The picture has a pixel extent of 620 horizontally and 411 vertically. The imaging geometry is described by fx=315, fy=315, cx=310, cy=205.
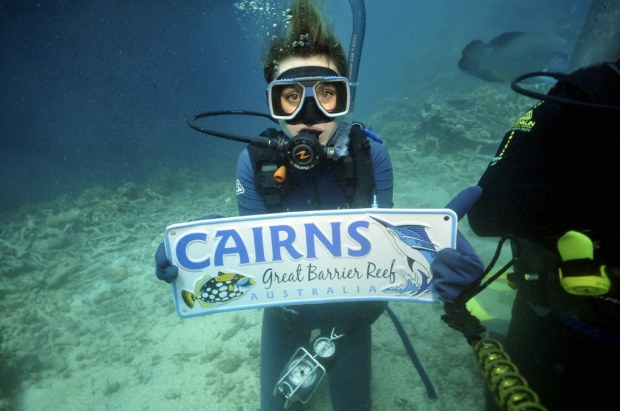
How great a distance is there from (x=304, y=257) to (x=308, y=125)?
3.02 feet

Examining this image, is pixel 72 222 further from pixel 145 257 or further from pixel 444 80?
pixel 444 80

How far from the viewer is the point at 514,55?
26.3 ft

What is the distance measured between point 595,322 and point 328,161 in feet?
5.63

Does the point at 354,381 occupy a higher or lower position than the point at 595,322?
lower

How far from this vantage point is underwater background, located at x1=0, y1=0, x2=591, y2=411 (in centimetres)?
362

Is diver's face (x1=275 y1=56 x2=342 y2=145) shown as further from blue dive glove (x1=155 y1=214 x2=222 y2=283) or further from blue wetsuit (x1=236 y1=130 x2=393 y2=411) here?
blue dive glove (x1=155 y1=214 x2=222 y2=283)

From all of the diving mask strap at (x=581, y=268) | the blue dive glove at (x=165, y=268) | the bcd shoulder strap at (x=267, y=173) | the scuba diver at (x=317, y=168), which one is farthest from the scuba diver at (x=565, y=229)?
Result: the blue dive glove at (x=165, y=268)

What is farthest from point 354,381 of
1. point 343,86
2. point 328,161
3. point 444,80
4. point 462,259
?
point 444,80

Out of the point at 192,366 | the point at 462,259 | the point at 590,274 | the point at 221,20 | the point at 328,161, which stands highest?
the point at 221,20

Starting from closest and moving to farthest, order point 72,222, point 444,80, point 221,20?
point 72,222 → point 221,20 → point 444,80

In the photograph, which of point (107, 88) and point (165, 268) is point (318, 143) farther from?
point (107, 88)

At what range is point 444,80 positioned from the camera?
2177 cm

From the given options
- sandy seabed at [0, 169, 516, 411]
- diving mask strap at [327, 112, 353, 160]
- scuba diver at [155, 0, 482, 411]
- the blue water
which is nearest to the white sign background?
scuba diver at [155, 0, 482, 411]

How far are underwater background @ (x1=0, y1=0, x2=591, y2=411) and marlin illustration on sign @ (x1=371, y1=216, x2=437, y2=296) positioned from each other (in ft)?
5.95
